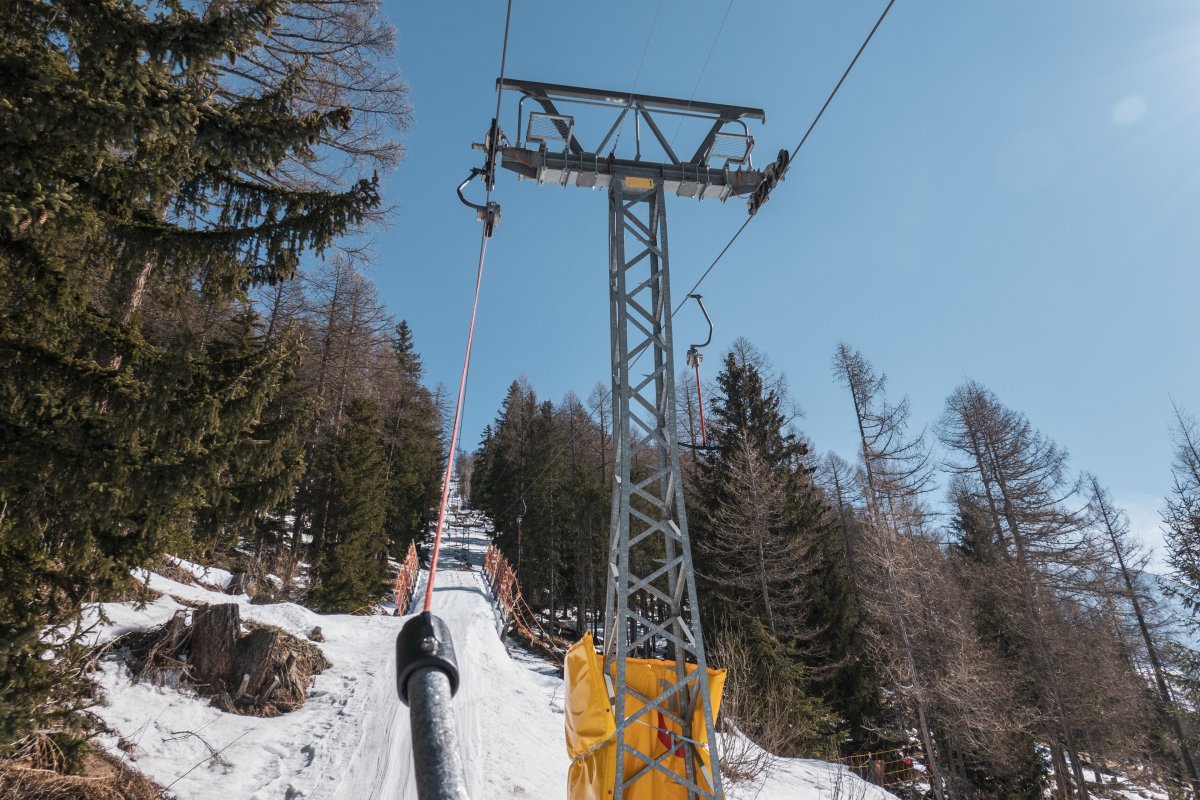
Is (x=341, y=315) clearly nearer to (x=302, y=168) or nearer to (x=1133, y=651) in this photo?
(x=302, y=168)

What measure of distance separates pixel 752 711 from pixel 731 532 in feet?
27.9

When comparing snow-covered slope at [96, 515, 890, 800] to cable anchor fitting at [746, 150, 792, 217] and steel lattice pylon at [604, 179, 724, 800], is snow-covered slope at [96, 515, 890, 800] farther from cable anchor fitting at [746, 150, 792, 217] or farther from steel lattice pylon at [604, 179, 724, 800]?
cable anchor fitting at [746, 150, 792, 217]

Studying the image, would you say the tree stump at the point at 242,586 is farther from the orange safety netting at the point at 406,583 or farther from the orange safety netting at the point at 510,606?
the orange safety netting at the point at 510,606

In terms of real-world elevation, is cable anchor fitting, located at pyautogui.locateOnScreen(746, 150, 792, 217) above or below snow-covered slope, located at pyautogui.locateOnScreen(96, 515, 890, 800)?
above

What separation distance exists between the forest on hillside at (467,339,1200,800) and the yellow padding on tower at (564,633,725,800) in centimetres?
666

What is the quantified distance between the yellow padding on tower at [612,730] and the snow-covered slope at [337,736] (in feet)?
7.51

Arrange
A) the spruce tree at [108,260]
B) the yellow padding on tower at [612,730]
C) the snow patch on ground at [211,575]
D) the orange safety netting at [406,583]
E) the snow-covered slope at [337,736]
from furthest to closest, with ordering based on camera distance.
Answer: the orange safety netting at [406,583], the snow patch on ground at [211,575], the snow-covered slope at [337,736], the yellow padding on tower at [612,730], the spruce tree at [108,260]

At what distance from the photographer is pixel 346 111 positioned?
4543 mm

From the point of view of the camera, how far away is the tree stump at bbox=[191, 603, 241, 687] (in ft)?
25.0

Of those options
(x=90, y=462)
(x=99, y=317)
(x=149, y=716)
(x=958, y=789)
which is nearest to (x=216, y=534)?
(x=90, y=462)

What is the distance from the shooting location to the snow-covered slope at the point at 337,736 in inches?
239

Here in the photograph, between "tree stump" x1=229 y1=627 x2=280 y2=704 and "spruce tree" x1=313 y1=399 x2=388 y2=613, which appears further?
"spruce tree" x1=313 y1=399 x2=388 y2=613

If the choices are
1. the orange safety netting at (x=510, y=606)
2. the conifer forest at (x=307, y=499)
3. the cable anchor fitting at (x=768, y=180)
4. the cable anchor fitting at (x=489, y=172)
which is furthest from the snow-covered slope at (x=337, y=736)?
the orange safety netting at (x=510, y=606)

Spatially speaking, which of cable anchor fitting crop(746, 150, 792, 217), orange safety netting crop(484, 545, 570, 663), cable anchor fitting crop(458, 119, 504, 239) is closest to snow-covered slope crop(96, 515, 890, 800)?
cable anchor fitting crop(458, 119, 504, 239)
